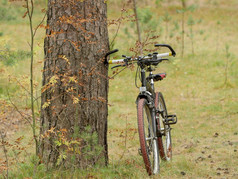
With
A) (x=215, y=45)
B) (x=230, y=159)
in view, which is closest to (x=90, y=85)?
(x=230, y=159)

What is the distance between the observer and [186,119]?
776cm

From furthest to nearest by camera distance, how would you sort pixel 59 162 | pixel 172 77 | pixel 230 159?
pixel 172 77 < pixel 230 159 < pixel 59 162

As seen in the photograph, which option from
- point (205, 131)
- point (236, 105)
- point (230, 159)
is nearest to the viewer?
point (230, 159)

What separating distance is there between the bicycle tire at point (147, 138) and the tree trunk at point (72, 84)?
47cm

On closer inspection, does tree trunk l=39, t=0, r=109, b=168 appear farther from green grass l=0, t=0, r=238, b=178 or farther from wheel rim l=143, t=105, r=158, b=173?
wheel rim l=143, t=105, r=158, b=173

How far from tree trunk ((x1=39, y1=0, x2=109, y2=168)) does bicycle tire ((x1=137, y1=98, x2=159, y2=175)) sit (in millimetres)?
472

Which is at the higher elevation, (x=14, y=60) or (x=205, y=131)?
(x=14, y=60)

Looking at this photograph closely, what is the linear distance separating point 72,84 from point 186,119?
166 inches

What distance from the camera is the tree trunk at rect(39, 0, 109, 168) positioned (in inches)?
157

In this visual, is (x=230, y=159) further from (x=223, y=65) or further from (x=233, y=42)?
(x=233, y=42)

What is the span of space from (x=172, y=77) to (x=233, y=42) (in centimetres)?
683

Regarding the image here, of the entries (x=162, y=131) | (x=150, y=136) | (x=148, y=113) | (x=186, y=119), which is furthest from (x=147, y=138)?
(x=186, y=119)

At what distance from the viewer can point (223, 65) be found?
41.3 ft

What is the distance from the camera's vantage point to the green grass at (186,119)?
167 inches
